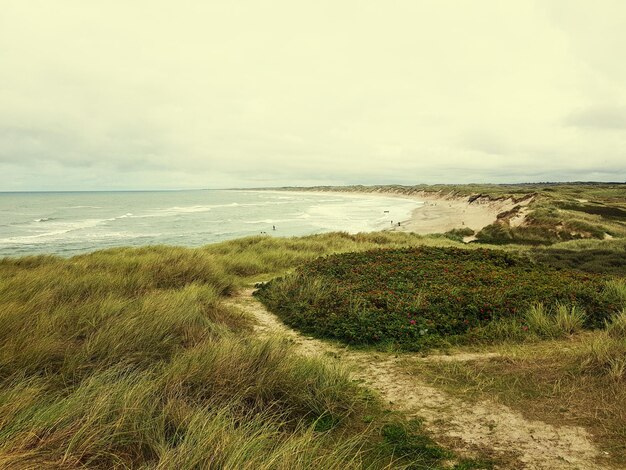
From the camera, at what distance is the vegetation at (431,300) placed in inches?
281

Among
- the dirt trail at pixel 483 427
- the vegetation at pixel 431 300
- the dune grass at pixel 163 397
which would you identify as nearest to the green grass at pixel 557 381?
the dirt trail at pixel 483 427

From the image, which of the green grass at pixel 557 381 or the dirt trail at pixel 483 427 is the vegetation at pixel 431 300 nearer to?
the green grass at pixel 557 381

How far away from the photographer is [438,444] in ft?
12.5

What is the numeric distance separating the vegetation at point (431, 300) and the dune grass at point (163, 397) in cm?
211

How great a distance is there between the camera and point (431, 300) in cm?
841

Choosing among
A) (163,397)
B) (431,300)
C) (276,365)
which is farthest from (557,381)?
(163,397)

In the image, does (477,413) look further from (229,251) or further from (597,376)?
(229,251)

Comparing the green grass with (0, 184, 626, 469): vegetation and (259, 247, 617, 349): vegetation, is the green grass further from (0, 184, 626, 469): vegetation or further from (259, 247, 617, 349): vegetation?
(259, 247, 617, 349): vegetation

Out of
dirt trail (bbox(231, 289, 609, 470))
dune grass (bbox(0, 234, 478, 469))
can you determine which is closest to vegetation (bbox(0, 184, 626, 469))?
dune grass (bbox(0, 234, 478, 469))

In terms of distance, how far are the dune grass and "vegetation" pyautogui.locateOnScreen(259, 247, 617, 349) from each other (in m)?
2.11

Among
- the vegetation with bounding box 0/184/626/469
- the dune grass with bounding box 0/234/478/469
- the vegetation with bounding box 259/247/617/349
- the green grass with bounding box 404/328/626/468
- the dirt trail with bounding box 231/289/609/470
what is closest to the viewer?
the dune grass with bounding box 0/234/478/469

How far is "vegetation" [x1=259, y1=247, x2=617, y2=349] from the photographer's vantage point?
23.4 feet

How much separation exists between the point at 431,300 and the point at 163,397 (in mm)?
6430

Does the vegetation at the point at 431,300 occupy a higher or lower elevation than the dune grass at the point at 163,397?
lower
